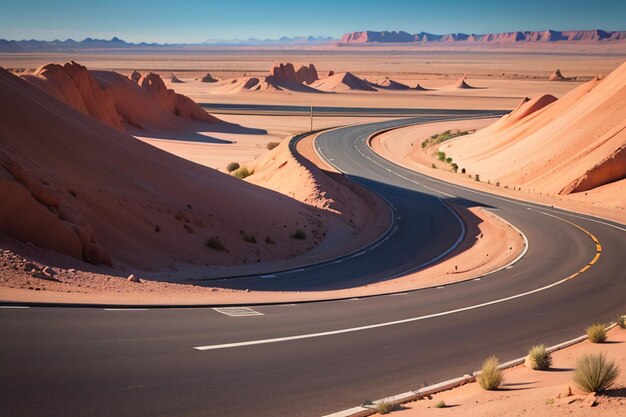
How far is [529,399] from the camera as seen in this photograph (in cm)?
952

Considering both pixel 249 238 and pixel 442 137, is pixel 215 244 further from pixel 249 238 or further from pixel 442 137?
pixel 442 137

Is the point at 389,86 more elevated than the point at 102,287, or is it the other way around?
the point at 389,86

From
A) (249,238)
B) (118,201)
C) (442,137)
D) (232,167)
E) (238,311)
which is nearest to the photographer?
(238,311)

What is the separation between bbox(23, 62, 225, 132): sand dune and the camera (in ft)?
191

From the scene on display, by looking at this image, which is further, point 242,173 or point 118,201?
point 242,173

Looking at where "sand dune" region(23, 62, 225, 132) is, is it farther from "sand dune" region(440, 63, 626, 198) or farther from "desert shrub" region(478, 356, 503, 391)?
"desert shrub" region(478, 356, 503, 391)

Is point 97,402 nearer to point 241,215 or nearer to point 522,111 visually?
point 241,215

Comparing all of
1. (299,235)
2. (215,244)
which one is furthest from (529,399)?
(299,235)

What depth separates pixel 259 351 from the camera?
40.5ft

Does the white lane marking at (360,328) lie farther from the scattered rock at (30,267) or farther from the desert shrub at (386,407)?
the scattered rock at (30,267)

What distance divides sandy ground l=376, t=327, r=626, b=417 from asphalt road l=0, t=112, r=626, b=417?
90 cm

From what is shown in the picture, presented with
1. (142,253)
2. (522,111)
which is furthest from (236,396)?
(522,111)

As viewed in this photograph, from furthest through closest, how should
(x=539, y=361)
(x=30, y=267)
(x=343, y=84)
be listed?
(x=343, y=84) < (x=30, y=267) < (x=539, y=361)

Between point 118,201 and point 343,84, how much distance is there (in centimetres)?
13928
